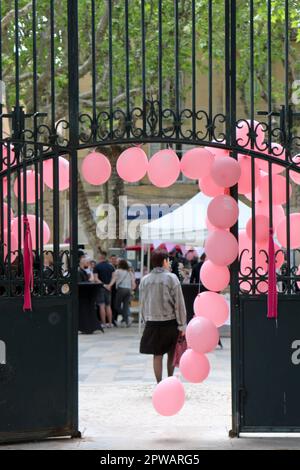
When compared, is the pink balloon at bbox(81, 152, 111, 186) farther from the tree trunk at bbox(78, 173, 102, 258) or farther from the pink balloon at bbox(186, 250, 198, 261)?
the tree trunk at bbox(78, 173, 102, 258)

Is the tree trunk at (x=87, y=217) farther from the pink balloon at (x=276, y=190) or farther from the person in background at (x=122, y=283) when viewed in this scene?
the pink balloon at (x=276, y=190)

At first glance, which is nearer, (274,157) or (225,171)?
(225,171)

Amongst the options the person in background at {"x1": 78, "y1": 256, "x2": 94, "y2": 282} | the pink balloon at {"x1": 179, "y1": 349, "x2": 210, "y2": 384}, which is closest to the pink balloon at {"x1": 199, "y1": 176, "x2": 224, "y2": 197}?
the pink balloon at {"x1": 179, "y1": 349, "x2": 210, "y2": 384}

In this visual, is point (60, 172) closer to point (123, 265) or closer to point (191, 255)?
point (123, 265)

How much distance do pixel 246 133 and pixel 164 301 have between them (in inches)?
128

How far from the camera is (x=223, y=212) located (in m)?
8.89

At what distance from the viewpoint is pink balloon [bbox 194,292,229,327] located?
30.9ft

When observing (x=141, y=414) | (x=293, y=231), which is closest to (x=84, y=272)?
(x=141, y=414)

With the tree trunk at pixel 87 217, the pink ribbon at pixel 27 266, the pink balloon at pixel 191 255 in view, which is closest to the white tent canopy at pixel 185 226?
the pink balloon at pixel 191 255

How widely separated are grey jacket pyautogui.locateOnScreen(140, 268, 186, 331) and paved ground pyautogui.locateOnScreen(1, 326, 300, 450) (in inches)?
41.6

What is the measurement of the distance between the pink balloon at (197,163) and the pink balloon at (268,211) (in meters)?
0.63
